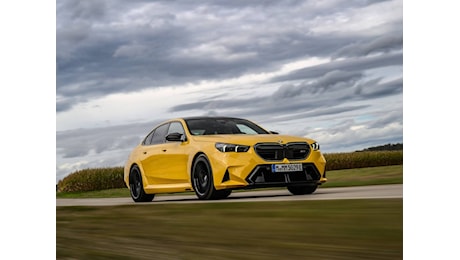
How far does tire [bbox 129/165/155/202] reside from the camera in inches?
304

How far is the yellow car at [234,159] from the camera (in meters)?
6.63

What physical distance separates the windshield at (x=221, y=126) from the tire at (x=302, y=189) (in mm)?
646

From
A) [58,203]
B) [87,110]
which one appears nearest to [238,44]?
[87,110]

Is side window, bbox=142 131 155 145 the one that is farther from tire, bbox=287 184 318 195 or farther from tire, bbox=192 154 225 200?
tire, bbox=287 184 318 195

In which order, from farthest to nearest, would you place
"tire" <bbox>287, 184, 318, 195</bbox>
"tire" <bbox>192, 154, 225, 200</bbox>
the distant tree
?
"tire" <bbox>287, 184, 318, 195</bbox> < "tire" <bbox>192, 154, 225, 200</bbox> < the distant tree

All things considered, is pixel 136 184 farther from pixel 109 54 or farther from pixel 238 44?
pixel 238 44

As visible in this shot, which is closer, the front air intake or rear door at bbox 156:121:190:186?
the front air intake

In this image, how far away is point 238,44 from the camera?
6809 mm

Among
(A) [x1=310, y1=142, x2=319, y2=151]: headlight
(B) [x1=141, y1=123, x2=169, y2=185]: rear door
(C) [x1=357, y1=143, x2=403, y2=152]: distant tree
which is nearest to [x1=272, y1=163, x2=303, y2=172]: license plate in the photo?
(A) [x1=310, y1=142, x2=319, y2=151]: headlight

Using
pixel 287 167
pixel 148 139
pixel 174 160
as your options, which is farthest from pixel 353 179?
pixel 148 139

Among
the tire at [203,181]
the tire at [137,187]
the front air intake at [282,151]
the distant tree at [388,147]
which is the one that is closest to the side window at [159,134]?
the tire at [137,187]

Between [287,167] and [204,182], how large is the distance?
Result: 808mm

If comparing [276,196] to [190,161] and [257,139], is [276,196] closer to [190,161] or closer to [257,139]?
[257,139]
